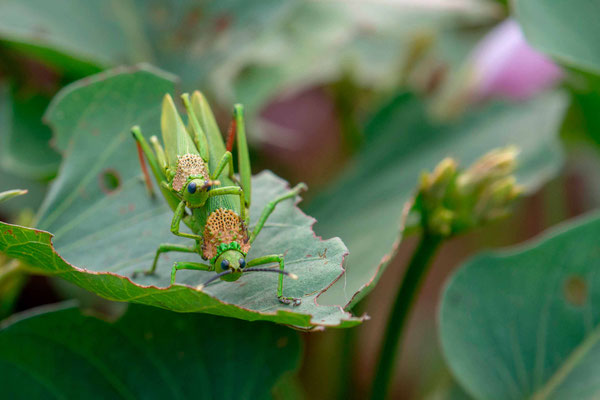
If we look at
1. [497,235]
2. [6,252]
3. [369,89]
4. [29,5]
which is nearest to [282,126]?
[369,89]

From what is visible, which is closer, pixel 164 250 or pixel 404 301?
pixel 164 250

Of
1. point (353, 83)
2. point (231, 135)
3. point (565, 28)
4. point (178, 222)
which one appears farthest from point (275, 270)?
point (353, 83)

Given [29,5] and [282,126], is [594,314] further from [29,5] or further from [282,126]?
[282,126]

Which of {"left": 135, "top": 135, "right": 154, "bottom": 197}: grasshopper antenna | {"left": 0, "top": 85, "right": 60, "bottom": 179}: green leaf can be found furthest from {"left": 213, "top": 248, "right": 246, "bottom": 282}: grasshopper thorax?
{"left": 0, "top": 85, "right": 60, "bottom": 179}: green leaf

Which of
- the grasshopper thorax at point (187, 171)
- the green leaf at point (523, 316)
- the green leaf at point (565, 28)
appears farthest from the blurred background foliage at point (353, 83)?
the grasshopper thorax at point (187, 171)

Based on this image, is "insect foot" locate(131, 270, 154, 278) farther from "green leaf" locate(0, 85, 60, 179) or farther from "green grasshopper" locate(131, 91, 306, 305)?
"green leaf" locate(0, 85, 60, 179)

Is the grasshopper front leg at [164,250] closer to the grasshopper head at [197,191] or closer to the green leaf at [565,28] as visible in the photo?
the grasshopper head at [197,191]

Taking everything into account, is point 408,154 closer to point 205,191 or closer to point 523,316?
point 523,316
